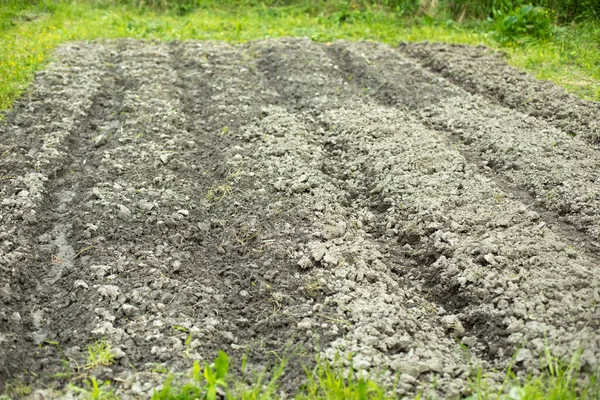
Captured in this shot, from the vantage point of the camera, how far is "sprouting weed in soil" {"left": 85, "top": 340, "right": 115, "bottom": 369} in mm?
3398

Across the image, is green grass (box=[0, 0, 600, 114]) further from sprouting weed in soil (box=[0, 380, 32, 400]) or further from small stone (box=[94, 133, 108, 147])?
sprouting weed in soil (box=[0, 380, 32, 400])

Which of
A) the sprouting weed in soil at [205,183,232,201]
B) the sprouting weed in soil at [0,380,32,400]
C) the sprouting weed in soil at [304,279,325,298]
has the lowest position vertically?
the sprouting weed in soil at [0,380,32,400]

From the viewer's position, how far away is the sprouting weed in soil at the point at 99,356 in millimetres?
3398

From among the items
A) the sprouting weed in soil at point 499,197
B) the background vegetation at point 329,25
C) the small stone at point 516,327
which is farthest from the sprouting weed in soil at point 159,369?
the background vegetation at point 329,25

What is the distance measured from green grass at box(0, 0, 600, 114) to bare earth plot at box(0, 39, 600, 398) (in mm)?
735

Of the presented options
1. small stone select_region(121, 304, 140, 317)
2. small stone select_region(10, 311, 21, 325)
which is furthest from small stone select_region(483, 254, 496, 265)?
small stone select_region(10, 311, 21, 325)

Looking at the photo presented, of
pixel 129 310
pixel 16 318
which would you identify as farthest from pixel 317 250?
pixel 16 318

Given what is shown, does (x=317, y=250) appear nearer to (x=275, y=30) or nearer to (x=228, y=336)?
(x=228, y=336)

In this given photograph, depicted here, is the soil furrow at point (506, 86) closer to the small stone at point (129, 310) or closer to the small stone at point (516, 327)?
the small stone at point (516, 327)

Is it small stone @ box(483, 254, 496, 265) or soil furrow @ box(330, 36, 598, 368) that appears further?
small stone @ box(483, 254, 496, 265)

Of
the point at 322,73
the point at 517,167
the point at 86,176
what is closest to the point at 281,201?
the point at 86,176

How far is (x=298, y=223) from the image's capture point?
15.8 feet

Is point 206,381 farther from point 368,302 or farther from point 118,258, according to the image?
point 118,258

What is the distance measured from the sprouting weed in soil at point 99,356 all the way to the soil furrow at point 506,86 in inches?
198
